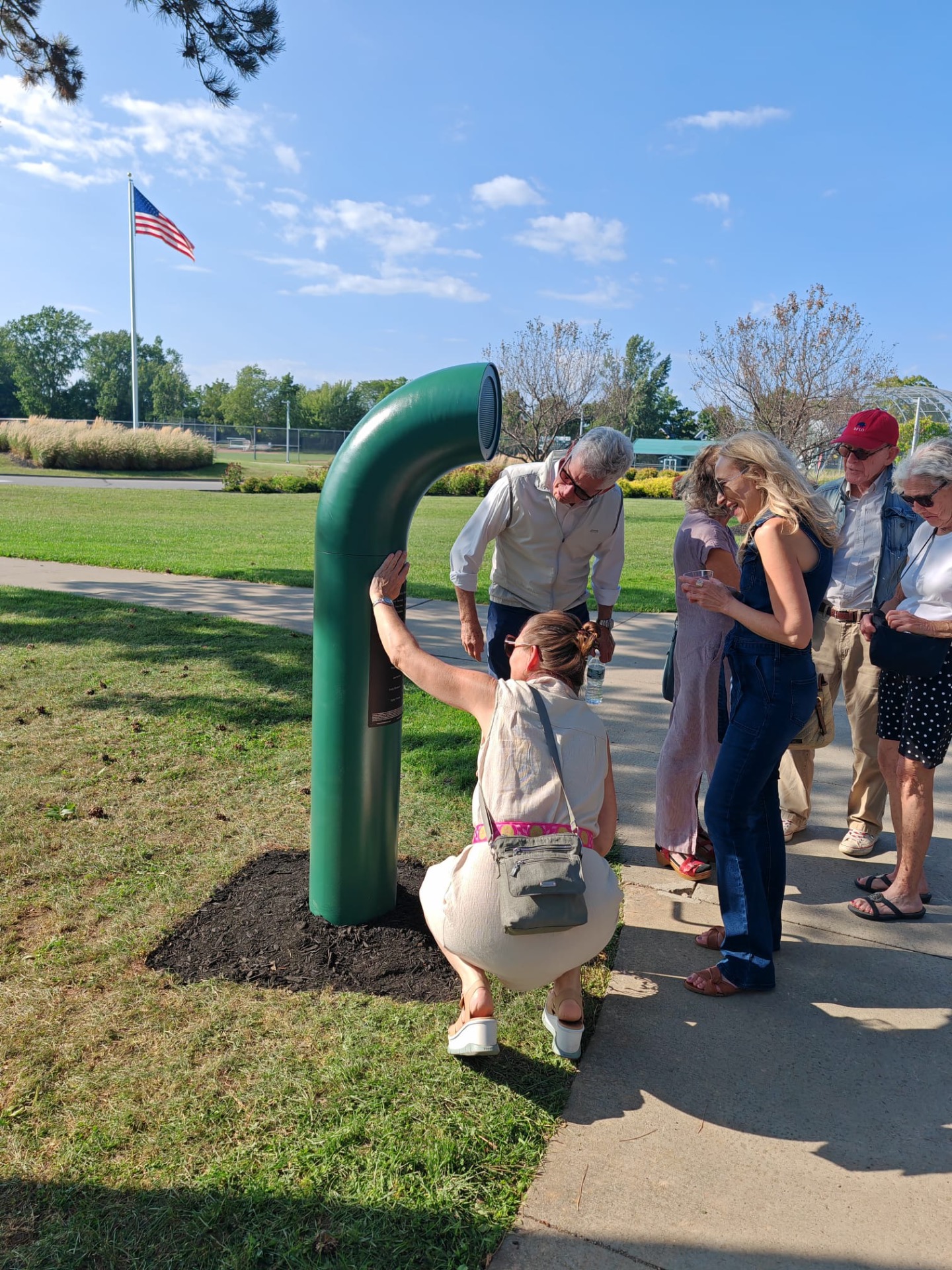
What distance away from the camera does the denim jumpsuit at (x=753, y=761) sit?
303cm

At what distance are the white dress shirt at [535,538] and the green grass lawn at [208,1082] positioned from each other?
124 cm

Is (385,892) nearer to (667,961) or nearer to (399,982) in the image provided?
(399,982)

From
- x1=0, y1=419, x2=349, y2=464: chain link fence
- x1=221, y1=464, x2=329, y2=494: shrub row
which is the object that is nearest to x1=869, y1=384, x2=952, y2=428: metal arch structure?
x1=221, y1=464, x2=329, y2=494: shrub row

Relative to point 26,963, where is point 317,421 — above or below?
above

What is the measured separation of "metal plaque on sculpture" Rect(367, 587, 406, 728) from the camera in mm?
3174

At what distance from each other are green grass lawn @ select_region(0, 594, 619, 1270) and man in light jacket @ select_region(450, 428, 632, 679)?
3.68 ft

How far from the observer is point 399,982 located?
3.06m

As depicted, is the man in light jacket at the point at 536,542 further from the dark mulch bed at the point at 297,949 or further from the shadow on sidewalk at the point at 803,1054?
the shadow on sidewalk at the point at 803,1054

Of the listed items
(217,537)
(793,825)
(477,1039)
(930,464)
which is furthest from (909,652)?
(217,537)

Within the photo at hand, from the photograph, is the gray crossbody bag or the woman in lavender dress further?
the woman in lavender dress

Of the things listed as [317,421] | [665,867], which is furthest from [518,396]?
[317,421]

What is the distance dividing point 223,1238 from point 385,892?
1.48 meters

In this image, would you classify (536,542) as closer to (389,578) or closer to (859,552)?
(389,578)

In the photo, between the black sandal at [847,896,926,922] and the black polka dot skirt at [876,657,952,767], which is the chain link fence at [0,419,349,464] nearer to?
the black polka dot skirt at [876,657,952,767]
